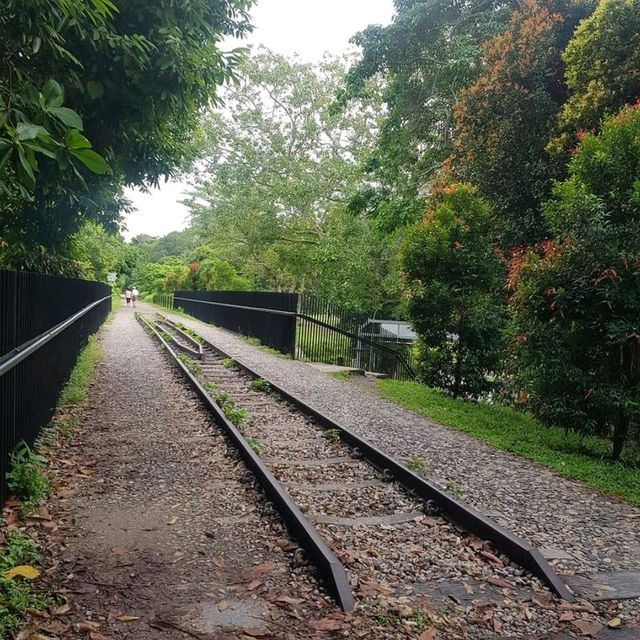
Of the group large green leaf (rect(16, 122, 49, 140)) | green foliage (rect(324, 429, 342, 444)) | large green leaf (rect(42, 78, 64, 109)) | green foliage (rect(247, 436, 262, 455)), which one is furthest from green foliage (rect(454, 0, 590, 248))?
large green leaf (rect(16, 122, 49, 140))

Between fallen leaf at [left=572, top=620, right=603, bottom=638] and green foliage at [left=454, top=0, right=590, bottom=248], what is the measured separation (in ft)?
32.2

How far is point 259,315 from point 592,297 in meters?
13.4

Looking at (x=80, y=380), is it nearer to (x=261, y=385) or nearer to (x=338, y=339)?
(x=261, y=385)

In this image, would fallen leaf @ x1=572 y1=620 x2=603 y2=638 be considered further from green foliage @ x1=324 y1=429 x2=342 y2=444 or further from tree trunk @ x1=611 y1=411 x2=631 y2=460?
tree trunk @ x1=611 y1=411 x2=631 y2=460

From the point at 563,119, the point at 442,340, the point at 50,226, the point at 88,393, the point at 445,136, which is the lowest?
the point at 88,393

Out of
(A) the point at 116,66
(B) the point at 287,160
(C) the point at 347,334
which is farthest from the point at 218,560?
(B) the point at 287,160

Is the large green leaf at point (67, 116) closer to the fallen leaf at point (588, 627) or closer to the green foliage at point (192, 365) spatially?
the fallen leaf at point (588, 627)

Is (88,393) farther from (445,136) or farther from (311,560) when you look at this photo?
(445,136)

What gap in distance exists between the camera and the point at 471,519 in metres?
4.29

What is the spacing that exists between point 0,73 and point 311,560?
161 inches

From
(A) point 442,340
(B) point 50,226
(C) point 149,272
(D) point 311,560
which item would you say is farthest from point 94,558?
(C) point 149,272

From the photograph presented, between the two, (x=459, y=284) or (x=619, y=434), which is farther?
(x=459, y=284)

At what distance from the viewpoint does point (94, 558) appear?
147 inches

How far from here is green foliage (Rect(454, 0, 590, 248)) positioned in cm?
1187
